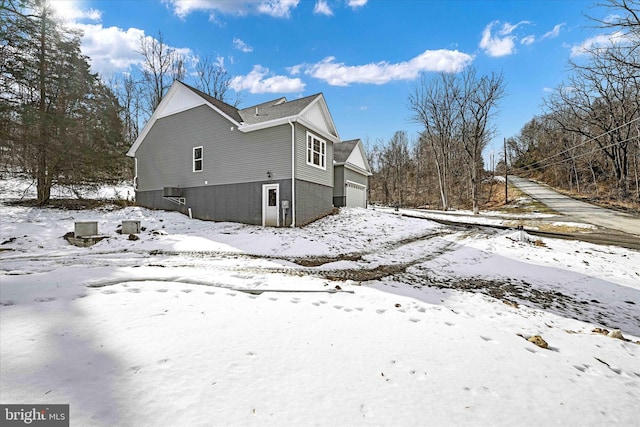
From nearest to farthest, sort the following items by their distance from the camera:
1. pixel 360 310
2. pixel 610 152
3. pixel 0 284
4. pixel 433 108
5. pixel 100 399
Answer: pixel 100 399 < pixel 0 284 < pixel 360 310 < pixel 610 152 < pixel 433 108

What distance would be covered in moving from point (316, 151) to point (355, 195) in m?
7.35

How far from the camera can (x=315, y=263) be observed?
21.6ft

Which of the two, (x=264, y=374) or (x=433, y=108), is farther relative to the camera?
(x=433, y=108)

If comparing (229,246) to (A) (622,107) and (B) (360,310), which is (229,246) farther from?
(A) (622,107)

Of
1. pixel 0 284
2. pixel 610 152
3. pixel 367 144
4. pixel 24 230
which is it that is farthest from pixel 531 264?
pixel 367 144

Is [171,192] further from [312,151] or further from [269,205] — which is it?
[312,151]

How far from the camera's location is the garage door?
1955cm

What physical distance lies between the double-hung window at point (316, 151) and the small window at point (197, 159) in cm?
607

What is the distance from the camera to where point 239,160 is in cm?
1322

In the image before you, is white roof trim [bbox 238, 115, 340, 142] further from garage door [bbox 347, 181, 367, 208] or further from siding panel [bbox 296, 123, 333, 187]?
garage door [bbox 347, 181, 367, 208]

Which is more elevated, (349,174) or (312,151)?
(312,151)

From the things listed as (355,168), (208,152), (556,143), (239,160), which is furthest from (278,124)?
(556,143)

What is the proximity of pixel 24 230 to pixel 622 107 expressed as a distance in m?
39.7

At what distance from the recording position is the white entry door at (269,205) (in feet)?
40.8
